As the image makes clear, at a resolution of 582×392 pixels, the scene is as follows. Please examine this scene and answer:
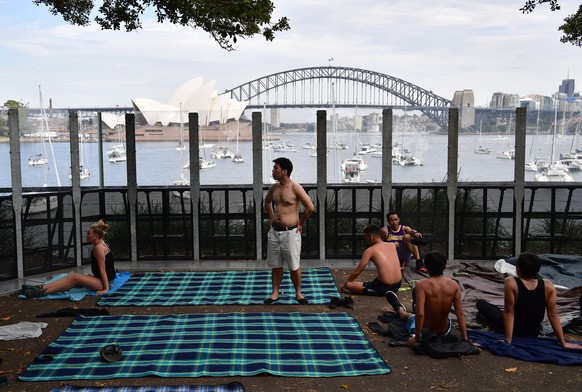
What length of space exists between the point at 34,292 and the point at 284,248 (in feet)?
9.87

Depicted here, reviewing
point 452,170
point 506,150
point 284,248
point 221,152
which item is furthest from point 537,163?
point 284,248

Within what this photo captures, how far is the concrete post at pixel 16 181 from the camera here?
8547 mm

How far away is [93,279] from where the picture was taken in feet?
25.5

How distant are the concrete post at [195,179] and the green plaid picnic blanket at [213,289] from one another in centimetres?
89

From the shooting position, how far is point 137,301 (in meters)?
7.44

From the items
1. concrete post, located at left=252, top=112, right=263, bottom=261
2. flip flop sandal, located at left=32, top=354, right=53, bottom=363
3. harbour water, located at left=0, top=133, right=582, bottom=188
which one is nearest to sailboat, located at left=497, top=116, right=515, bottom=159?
harbour water, located at left=0, top=133, right=582, bottom=188

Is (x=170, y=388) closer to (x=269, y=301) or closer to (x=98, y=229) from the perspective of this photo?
(x=269, y=301)

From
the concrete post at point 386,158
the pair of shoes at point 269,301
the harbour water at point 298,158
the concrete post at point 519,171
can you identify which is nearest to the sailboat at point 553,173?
the harbour water at point 298,158

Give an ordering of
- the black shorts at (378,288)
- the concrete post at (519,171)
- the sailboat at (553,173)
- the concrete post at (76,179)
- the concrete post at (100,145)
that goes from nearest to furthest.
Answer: the black shorts at (378,288)
the concrete post at (76,179)
the concrete post at (519,171)
the concrete post at (100,145)
the sailboat at (553,173)

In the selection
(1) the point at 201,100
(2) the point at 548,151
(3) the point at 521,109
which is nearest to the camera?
(3) the point at 521,109

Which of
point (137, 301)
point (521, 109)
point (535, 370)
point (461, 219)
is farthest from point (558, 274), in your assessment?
point (137, 301)

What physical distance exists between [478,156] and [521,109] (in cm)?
141

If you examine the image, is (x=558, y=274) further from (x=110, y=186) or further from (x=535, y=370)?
(x=110, y=186)

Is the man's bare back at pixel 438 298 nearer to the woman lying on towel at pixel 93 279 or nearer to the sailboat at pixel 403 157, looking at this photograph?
the woman lying on towel at pixel 93 279
